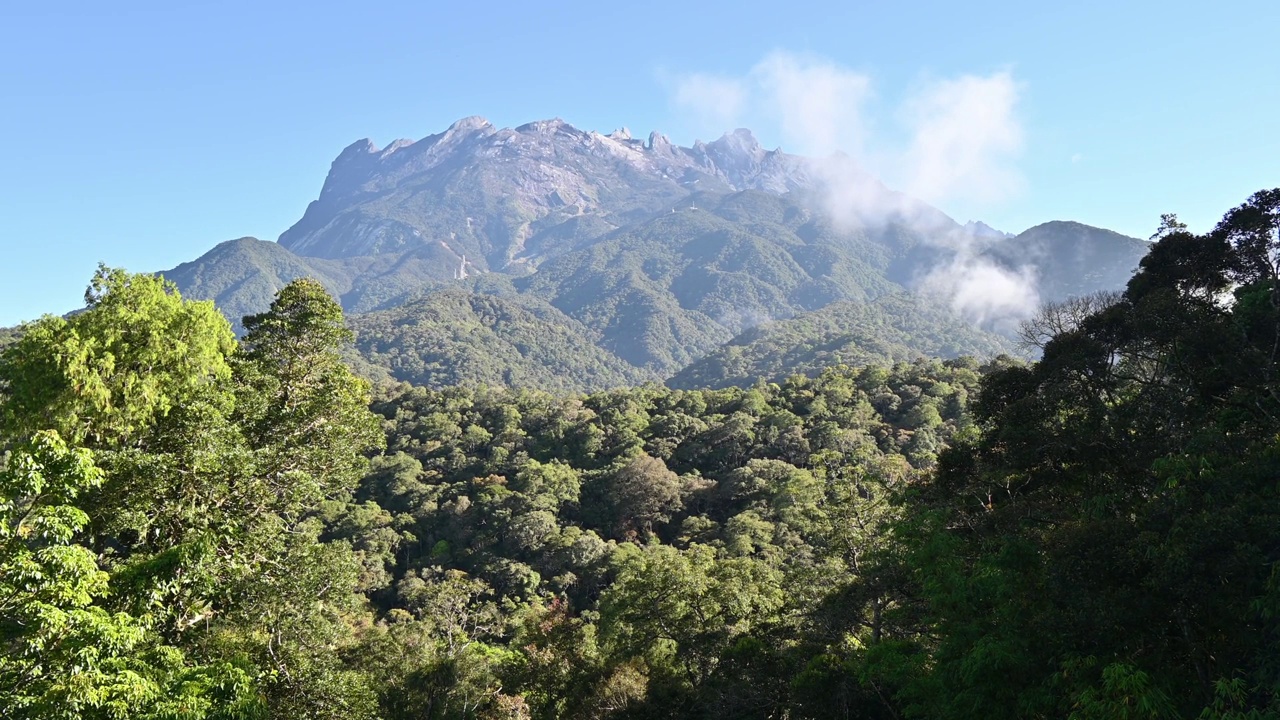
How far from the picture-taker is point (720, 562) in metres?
20.5

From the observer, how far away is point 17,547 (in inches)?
283

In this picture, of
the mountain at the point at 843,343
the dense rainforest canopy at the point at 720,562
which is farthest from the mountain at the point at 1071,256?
the dense rainforest canopy at the point at 720,562

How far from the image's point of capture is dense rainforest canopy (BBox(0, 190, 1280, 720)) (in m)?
7.00

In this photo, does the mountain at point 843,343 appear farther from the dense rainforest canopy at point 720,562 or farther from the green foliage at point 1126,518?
the green foliage at point 1126,518

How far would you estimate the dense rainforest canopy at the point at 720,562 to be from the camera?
7.00 meters

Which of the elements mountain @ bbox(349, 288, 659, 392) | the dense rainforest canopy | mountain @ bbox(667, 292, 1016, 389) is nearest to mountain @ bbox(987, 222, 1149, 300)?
mountain @ bbox(667, 292, 1016, 389)

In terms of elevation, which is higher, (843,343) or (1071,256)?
(1071,256)

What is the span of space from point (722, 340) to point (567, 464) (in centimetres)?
14112

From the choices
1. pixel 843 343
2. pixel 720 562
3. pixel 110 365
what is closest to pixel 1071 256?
pixel 843 343

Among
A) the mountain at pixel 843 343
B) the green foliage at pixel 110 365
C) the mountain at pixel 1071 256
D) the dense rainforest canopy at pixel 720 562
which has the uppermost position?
the mountain at pixel 1071 256

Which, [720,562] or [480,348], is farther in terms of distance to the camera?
[480,348]

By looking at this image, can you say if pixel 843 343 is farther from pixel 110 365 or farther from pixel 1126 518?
pixel 110 365

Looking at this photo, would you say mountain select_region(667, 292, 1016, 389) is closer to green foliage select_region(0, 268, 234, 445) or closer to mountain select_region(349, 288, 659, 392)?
mountain select_region(349, 288, 659, 392)

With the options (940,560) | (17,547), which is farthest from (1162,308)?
(17,547)
